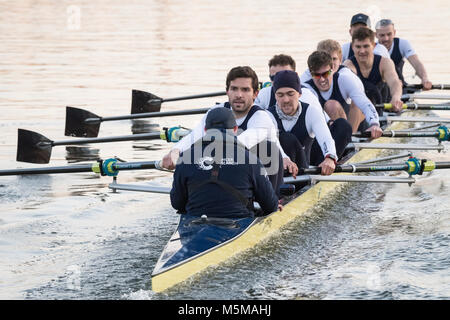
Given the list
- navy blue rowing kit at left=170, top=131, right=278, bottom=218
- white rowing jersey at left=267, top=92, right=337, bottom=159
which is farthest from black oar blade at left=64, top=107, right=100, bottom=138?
navy blue rowing kit at left=170, top=131, right=278, bottom=218

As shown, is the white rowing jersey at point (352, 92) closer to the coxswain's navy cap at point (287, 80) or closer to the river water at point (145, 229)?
the river water at point (145, 229)

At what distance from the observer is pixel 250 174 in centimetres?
732

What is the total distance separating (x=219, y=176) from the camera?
7.16 m

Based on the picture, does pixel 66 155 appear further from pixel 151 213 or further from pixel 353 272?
pixel 353 272

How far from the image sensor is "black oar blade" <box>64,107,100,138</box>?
14477 millimetres

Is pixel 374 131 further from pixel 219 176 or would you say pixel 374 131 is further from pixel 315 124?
pixel 219 176

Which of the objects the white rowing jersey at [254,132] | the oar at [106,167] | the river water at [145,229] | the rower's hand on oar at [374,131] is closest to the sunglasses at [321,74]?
the rower's hand on oar at [374,131]

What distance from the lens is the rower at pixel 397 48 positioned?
1562cm

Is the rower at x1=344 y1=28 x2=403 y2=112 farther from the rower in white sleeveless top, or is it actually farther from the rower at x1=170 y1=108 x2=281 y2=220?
the rower at x1=170 y1=108 x2=281 y2=220

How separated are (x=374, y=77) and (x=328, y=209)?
469 centimetres

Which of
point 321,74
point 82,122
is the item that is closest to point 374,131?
point 321,74

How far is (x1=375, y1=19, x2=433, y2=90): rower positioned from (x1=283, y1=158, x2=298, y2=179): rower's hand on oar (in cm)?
744

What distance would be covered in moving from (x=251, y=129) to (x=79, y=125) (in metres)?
6.97

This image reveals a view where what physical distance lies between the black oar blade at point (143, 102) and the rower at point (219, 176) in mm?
9371
